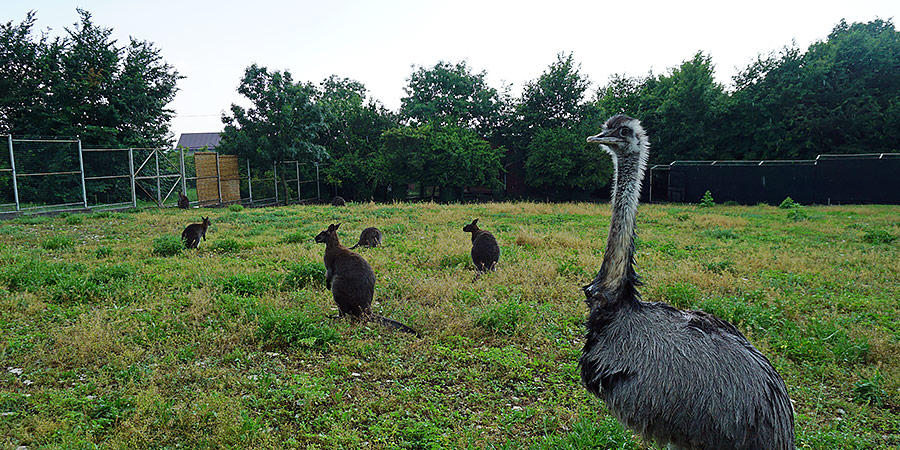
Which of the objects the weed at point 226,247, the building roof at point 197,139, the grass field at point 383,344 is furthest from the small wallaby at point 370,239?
the building roof at point 197,139

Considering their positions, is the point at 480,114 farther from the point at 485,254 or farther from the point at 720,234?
the point at 485,254

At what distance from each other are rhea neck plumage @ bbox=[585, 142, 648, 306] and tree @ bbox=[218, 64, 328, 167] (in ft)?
84.1

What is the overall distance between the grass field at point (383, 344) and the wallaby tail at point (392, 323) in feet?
0.41

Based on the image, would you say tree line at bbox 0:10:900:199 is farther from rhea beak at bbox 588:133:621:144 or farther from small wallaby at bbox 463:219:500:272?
rhea beak at bbox 588:133:621:144

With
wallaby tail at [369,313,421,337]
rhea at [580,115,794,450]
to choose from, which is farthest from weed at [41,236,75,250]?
rhea at [580,115,794,450]

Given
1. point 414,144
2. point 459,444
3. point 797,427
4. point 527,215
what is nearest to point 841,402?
point 797,427

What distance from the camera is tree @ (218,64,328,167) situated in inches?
1051

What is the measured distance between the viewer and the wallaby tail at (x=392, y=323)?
18.3ft

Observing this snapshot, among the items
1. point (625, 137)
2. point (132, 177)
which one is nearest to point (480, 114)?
point (132, 177)

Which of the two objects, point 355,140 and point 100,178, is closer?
point 100,178

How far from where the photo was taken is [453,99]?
1373 inches

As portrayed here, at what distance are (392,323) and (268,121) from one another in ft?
79.1

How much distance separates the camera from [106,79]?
23906mm

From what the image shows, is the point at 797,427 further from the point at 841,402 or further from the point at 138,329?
the point at 138,329
